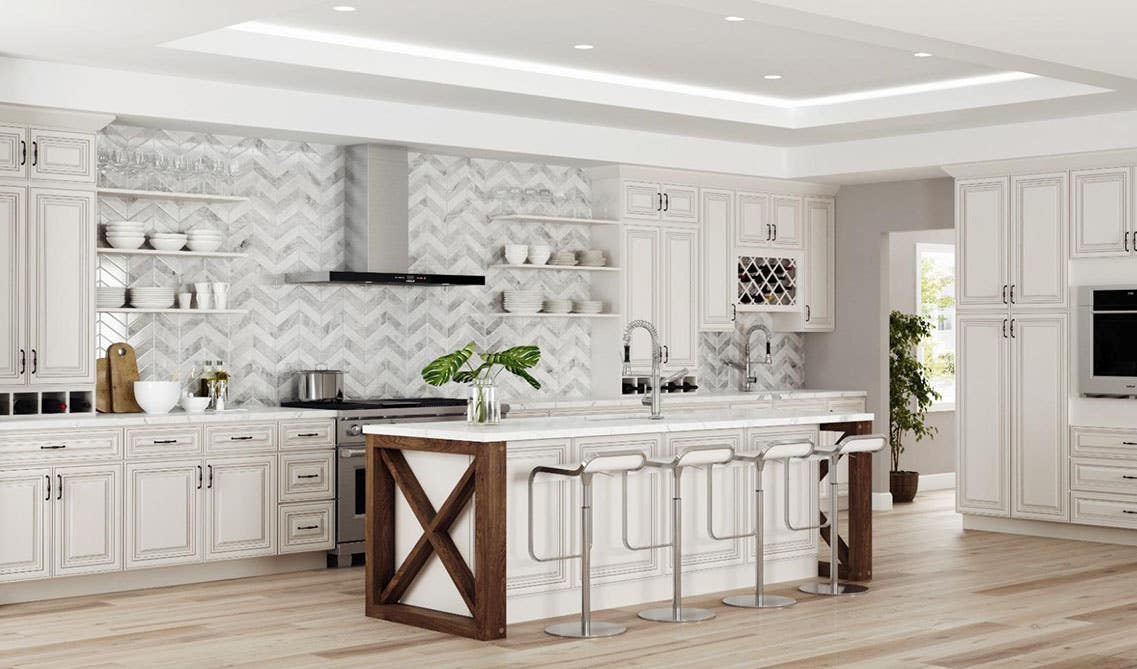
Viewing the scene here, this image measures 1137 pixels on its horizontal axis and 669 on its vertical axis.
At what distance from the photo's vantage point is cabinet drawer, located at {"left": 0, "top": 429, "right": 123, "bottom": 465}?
674cm

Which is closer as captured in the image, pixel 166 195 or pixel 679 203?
pixel 166 195

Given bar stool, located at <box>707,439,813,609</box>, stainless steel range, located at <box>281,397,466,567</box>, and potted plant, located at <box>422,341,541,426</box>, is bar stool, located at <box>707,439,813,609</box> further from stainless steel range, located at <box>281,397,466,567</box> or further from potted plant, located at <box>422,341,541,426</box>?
stainless steel range, located at <box>281,397,466,567</box>

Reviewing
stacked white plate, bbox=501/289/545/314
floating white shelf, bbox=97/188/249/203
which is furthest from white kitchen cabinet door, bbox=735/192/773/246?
floating white shelf, bbox=97/188/249/203

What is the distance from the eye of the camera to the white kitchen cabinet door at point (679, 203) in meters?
9.71

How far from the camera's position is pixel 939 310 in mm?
12008

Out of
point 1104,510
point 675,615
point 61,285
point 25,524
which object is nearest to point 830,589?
point 675,615

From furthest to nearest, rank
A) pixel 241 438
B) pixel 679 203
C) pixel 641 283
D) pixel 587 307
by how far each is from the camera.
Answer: pixel 679 203 → pixel 641 283 → pixel 587 307 → pixel 241 438

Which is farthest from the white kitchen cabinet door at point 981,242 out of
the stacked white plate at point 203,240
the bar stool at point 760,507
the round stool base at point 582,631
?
the stacked white plate at point 203,240

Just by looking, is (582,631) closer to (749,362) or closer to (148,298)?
(148,298)

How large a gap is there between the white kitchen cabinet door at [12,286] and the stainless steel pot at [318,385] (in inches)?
64.4

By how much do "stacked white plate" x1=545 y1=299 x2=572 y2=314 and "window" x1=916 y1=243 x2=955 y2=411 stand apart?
3773 mm

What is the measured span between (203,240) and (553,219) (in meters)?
2.35

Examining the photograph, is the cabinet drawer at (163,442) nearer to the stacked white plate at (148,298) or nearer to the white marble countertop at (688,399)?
the stacked white plate at (148,298)

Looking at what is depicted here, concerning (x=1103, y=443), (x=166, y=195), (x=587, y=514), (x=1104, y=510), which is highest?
(x=166, y=195)
